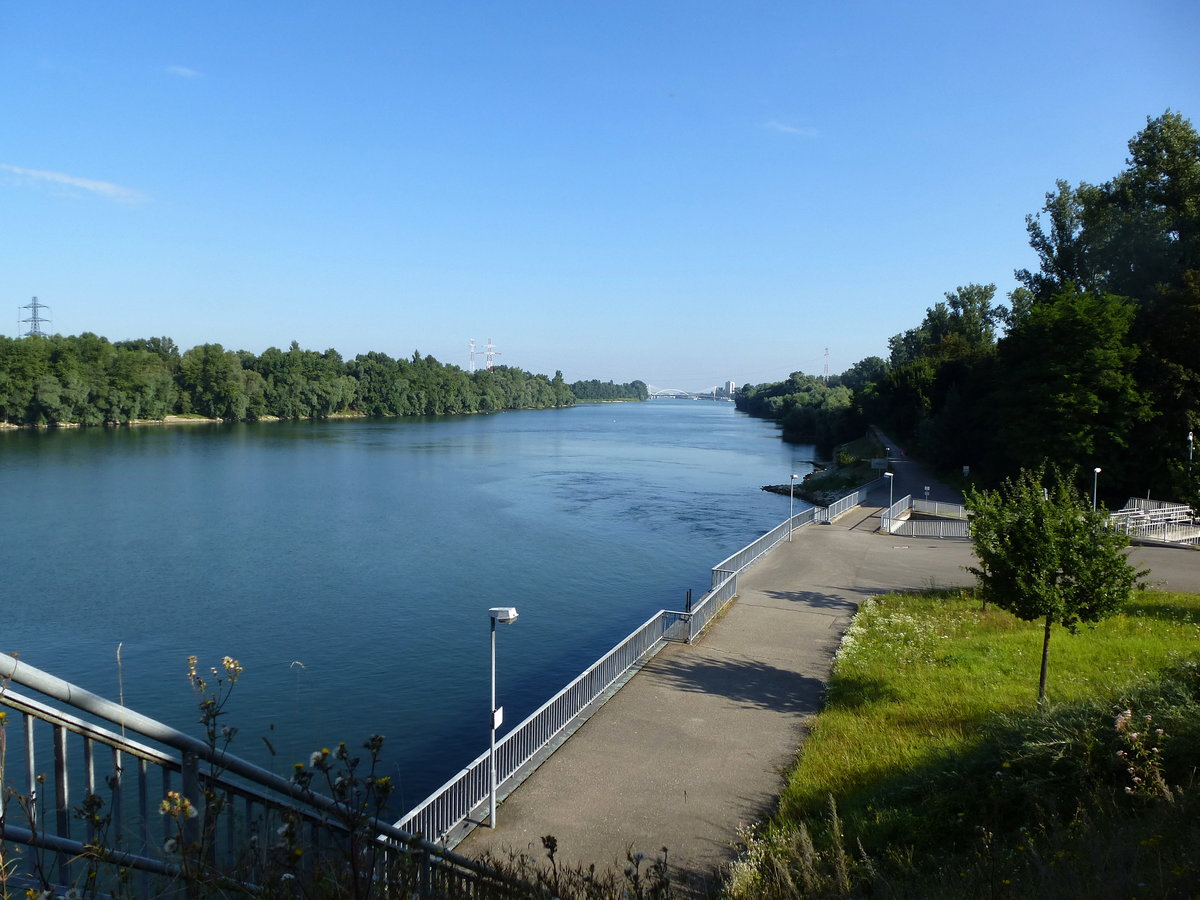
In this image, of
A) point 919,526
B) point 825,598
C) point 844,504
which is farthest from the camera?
point 844,504

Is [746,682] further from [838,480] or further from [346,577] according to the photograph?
[838,480]

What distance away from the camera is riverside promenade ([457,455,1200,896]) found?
11203 mm

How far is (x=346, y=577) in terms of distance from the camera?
32500 mm

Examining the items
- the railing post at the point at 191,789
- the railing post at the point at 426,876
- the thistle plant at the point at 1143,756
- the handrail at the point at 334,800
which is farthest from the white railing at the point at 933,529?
the railing post at the point at 191,789

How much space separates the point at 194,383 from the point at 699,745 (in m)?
123

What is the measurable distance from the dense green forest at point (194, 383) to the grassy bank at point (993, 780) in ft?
344

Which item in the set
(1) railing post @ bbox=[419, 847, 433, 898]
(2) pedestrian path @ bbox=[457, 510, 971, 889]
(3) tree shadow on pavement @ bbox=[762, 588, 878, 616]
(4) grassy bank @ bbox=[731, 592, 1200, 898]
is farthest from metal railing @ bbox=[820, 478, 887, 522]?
(1) railing post @ bbox=[419, 847, 433, 898]

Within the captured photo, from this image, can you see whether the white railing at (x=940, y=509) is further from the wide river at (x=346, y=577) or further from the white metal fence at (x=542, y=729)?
the white metal fence at (x=542, y=729)

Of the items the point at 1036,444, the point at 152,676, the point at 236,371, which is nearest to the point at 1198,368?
the point at 1036,444

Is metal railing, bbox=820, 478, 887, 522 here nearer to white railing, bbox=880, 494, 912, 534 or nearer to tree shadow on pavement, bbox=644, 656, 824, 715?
white railing, bbox=880, 494, 912, 534

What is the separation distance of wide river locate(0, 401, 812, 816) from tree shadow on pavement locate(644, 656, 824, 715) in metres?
4.17

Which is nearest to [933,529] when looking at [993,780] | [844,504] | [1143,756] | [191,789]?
[844,504]

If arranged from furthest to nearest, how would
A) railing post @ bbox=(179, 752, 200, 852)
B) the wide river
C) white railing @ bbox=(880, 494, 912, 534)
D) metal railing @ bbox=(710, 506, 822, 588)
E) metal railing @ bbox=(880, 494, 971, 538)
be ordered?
white railing @ bbox=(880, 494, 912, 534), metal railing @ bbox=(880, 494, 971, 538), metal railing @ bbox=(710, 506, 822, 588), the wide river, railing post @ bbox=(179, 752, 200, 852)

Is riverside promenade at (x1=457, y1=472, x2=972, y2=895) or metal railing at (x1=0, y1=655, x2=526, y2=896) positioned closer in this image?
metal railing at (x1=0, y1=655, x2=526, y2=896)
